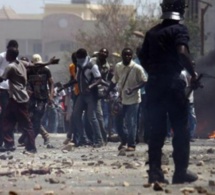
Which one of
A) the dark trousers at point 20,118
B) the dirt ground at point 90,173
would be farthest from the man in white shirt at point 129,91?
the dark trousers at point 20,118

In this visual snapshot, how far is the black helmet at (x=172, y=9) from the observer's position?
39.1 feet

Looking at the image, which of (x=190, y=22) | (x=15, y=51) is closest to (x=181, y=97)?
(x=15, y=51)

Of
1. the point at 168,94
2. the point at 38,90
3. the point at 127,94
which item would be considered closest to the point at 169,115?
the point at 168,94

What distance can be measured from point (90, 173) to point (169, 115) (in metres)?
1.97

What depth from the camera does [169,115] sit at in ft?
39.5

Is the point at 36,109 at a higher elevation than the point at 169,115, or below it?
below

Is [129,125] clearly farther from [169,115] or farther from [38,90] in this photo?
[169,115]

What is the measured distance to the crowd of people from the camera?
11.9 metres

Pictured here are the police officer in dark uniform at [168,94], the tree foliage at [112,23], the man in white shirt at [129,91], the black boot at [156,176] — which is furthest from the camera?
the tree foliage at [112,23]

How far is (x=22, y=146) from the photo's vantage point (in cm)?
2027

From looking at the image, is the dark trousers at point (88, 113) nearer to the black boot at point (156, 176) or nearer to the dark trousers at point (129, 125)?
the dark trousers at point (129, 125)

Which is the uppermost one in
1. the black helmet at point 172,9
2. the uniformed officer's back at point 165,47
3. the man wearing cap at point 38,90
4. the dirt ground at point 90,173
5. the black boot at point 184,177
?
the black helmet at point 172,9

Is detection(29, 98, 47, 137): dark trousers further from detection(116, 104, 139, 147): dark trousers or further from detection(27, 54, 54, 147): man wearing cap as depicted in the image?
detection(116, 104, 139, 147): dark trousers

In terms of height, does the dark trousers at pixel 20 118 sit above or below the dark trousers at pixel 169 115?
below
